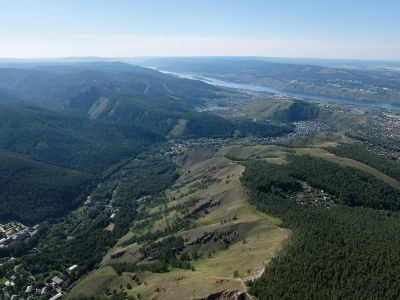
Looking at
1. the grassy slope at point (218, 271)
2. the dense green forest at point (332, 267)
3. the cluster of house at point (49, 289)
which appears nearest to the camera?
the dense green forest at point (332, 267)

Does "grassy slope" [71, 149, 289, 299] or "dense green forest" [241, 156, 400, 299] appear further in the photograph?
"grassy slope" [71, 149, 289, 299]

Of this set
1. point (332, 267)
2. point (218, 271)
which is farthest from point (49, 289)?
point (332, 267)

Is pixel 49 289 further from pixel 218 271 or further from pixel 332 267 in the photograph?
pixel 332 267

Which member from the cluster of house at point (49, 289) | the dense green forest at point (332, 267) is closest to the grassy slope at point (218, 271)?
the dense green forest at point (332, 267)

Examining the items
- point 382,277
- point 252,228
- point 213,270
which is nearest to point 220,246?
point 252,228

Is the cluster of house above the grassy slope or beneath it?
beneath

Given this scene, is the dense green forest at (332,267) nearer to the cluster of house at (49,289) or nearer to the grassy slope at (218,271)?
the grassy slope at (218,271)

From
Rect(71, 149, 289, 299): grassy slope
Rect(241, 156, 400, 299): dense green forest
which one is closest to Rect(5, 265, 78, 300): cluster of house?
Rect(71, 149, 289, 299): grassy slope

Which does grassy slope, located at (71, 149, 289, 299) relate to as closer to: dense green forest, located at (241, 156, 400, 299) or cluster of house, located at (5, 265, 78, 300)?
dense green forest, located at (241, 156, 400, 299)

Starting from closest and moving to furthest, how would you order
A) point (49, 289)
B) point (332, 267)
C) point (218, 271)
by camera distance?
point (332, 267)
point (218, 271)
point (49, 289)

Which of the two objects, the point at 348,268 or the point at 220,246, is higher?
the point at 348,268

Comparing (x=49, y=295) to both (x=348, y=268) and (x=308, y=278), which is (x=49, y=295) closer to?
(x=308, y=278)
